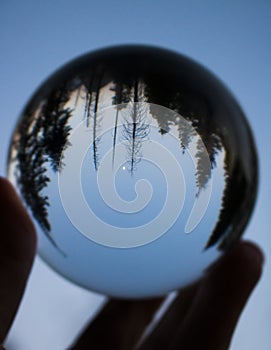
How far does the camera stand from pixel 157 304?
163cm

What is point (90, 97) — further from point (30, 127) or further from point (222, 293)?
point (222, 293)

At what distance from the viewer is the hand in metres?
1.12

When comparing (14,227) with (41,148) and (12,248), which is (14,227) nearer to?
(12,248)

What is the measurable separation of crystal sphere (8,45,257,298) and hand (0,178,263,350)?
0.09m

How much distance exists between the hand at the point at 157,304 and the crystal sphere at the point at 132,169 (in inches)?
3.4

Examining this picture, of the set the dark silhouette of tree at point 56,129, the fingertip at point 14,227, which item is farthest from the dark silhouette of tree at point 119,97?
the fingertip at point 14,227

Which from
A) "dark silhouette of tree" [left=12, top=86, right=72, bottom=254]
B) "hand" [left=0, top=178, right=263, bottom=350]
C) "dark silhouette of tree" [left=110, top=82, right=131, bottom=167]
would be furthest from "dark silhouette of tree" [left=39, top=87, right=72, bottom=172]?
"hand" [left=0, top=178, right=263, bottom=350]

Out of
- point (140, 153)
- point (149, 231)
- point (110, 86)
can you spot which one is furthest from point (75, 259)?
point (110, 86)

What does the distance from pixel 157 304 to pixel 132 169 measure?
2.96 ft

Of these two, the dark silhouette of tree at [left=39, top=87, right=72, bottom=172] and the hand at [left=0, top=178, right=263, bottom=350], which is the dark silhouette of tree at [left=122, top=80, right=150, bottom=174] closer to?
the dark silhouette of tree at [left=39, top=87, right=72, bottom=172]

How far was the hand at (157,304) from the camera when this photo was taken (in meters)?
1.12

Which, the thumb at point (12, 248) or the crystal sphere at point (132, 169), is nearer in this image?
the crystal sphere at point (132, 169)

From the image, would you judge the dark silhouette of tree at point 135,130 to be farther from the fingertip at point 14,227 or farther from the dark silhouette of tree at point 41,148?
the fingertip at point 14,227

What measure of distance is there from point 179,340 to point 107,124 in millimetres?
747
